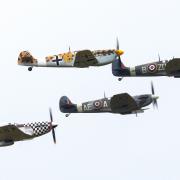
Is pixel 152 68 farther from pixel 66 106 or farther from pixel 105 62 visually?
pixel 66 106

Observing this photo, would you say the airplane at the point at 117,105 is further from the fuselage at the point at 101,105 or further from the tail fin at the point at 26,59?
the tail fin at the point at 26,59

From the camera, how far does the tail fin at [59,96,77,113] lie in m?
98.9

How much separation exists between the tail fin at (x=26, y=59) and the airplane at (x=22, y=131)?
772 cm

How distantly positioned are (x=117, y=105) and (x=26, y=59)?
9283 millimetres

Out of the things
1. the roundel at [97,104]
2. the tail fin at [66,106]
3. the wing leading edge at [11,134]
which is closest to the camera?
the wing leading edge at [11,134]

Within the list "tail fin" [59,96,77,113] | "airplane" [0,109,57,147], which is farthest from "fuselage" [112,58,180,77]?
"airplane" [0,109,57,147]

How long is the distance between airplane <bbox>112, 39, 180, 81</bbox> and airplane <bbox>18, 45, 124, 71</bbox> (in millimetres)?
1867

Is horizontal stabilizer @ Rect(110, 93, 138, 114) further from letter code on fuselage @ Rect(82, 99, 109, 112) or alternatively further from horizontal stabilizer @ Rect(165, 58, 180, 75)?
horizontal stabilizer @ Rect(165, 58, 180, 75)

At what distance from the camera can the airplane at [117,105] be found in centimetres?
9303

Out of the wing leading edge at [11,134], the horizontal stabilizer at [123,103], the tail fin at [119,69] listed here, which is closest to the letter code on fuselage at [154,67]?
the tail fin at [119,69]

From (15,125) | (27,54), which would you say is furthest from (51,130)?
(27,54)

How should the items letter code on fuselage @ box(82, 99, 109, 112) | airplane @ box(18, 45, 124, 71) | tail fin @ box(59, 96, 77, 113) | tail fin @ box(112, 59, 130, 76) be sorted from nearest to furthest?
airplane @ box(18, 45, 124, 71) → letter code on fuselage @ box(82, 99, 109, 112) → tail fin @ box(112, 59, 130, 76) → tail fin @ box(59, 96, 77, 113)

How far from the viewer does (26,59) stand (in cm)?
9625

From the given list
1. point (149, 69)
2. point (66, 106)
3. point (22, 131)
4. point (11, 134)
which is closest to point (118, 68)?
point (149, 69)
